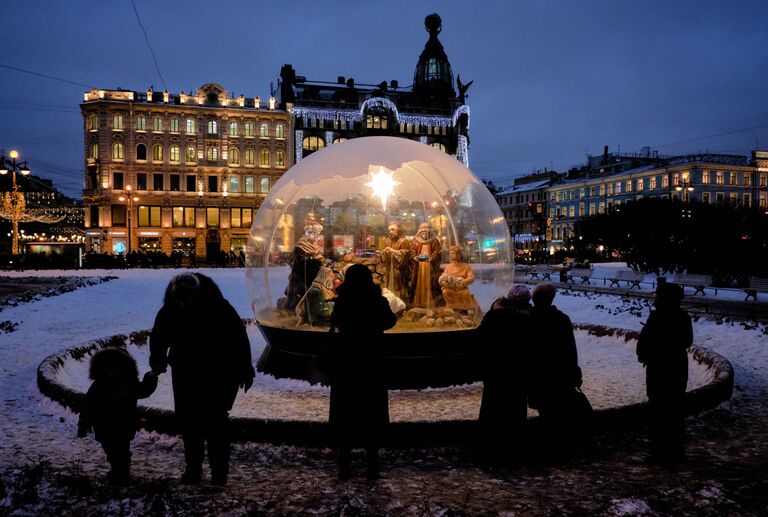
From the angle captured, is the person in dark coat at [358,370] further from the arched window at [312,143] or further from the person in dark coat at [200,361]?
the arched window at [312,143]

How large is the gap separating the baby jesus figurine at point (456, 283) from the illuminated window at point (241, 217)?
198 feet

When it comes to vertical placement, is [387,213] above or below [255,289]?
above

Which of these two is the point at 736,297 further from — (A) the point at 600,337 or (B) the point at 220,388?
(B) the point at 220,388

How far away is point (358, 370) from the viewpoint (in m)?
5.13

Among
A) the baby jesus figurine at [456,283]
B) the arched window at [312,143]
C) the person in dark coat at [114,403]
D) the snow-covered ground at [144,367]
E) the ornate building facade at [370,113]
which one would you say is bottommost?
the snow-covered ground at [144,367]

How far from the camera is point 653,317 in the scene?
5.55m

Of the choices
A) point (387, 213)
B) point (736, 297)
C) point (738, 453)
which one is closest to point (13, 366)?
point (387, 213)

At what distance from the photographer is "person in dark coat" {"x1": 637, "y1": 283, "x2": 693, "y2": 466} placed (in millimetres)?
5426

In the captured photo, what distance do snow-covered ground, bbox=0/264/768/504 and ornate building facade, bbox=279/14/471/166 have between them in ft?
177

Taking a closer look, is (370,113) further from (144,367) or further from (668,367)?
(668,367)

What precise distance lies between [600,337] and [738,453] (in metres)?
7.57

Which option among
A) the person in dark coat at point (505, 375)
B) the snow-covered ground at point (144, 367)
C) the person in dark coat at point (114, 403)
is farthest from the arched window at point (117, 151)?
the person in dark coat at point (505, 375)

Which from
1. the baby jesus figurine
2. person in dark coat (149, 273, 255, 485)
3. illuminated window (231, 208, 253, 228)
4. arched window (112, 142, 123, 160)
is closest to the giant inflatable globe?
the baby jesus figurine

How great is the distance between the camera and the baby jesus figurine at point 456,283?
381 inches
